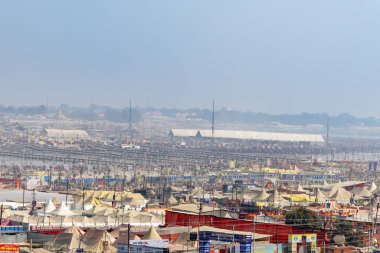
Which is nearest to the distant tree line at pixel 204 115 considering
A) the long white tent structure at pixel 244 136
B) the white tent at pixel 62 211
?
the long white tent structure at pixel 244 136

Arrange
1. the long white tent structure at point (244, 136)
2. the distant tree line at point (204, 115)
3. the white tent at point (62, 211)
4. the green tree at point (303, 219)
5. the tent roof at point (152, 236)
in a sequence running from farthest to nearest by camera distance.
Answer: the distant tree line at point (204, 115)
the long white tent structure at point (244, 136)
the white tent at point (62, 211)
the green tree at point (303, 219)
the tent roof at point (152, 236)

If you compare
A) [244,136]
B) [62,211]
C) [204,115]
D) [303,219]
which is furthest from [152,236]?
[204,115]

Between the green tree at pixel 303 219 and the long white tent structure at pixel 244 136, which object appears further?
the long white tent structure at pixel 244 136

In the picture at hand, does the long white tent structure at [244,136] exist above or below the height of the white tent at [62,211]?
below

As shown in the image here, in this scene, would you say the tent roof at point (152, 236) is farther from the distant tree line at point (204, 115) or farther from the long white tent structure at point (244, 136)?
the distant tree line at point (204, 115)

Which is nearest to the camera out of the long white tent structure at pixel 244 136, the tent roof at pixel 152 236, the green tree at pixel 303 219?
the tent roof at pixel 152 236

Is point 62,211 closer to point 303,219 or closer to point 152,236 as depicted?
point 303,219

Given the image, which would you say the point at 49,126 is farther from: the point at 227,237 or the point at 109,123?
the point at 227,237

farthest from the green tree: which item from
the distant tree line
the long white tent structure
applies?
the distant tree line
